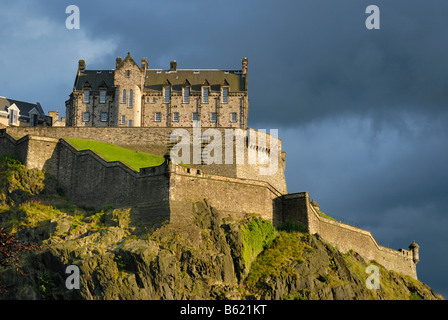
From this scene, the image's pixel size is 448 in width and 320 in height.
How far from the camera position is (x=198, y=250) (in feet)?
180

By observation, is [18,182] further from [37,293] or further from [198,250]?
[198,250]

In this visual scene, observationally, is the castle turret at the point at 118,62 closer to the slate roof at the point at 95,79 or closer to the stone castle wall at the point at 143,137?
the slate roof at the point at 95,79

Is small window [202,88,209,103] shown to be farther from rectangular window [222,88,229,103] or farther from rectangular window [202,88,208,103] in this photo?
rectangular window [222,88,229,103]

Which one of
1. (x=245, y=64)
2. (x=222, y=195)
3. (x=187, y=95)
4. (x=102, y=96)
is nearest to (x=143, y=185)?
(x=222, y=195)

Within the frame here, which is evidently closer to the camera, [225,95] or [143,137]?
[143,137]

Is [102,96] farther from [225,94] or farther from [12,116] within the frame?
[225,94]

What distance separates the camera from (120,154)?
69.9 meters

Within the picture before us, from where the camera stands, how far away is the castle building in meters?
81.8

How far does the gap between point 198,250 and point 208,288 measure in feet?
10.3

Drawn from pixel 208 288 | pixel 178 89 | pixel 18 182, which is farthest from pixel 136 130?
pixel 208 288

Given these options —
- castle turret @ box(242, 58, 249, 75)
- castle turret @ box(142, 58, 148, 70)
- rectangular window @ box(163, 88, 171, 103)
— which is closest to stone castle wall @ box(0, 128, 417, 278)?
rectangular window @ box(163, 88, 171, 103)

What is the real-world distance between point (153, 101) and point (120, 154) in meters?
14.7

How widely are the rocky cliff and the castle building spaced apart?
1891 centimetres

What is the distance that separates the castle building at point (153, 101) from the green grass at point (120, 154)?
360 inches
